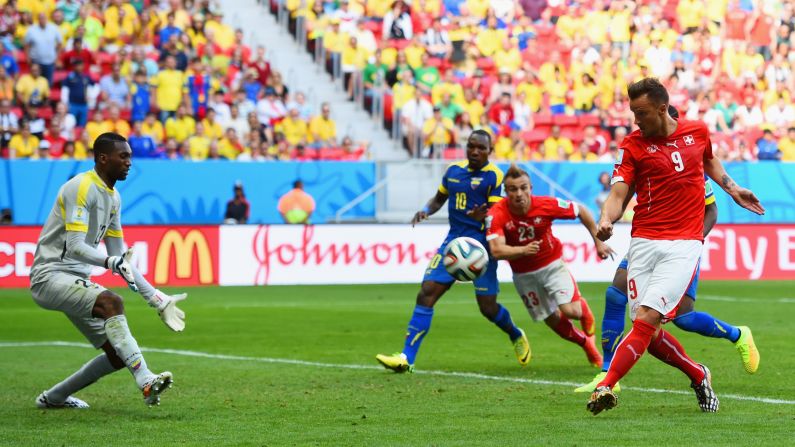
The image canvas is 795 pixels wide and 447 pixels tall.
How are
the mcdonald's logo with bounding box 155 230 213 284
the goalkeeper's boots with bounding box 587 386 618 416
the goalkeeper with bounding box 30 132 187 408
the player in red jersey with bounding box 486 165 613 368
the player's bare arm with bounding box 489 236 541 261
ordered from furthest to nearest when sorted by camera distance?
the mcdonald's logo with bounding box 155 230 213 284 < the player in red jersey with bounding box 486 165 613 368 < the player's bare arm with bounding box 489 236 541 261 < the goalkeeper with bounding box 30 132 187 408 < the goalkeeper's boots with bounding box 587 386 618 416

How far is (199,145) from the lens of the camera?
2684cm

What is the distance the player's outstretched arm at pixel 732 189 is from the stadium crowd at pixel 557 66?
763 inches

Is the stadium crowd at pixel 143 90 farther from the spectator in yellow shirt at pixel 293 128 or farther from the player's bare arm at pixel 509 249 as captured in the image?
the player's bare arm at pixel 509 249

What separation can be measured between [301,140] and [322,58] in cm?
396

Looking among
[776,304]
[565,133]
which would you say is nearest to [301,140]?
[565,133]

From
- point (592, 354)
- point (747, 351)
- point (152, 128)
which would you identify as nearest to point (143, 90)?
point (152, 128)

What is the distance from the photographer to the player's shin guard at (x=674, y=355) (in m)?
8.95

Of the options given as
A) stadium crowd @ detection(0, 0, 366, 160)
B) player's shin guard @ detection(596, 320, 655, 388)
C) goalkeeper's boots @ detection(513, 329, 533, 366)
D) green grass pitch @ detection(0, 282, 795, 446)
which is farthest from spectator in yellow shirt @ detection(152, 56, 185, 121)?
player's shin guard @ detection(596, 320, 655, 388)

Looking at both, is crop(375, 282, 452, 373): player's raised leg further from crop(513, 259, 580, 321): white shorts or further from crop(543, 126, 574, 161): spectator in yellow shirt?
crop(543, 126, 574, 161): spectator in yellow shirt

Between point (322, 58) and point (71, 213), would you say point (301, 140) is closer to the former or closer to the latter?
point (322, 58)

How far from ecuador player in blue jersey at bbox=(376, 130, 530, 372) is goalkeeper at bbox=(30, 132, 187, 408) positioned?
3467mm

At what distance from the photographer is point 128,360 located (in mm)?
9031

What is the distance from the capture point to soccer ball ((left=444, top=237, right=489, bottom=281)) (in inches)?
474

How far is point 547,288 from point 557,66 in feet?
69.3
